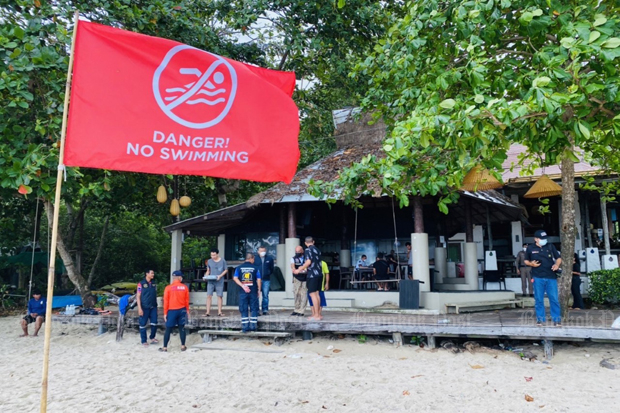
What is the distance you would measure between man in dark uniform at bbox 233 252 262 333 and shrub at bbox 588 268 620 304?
31.0 feet

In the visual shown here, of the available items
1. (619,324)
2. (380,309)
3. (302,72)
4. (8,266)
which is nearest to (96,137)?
(619,324)

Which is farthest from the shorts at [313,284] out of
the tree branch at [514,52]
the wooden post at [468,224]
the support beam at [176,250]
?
the support beam at [176,250]

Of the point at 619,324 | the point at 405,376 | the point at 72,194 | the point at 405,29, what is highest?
the point at 405,29

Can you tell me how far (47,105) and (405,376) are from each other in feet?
29.9

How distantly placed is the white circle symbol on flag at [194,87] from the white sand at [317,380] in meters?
3.78

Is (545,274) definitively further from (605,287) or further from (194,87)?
(194,87)

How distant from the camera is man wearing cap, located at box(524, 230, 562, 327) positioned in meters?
8.91

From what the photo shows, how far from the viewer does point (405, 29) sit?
8.69 meters

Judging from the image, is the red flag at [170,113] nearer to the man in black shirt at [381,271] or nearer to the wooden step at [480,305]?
the wooden step at [480,305]

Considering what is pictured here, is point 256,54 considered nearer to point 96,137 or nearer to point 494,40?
point 494,40

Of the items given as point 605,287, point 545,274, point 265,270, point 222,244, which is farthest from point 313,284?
point 605,287

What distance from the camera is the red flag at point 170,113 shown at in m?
4.64

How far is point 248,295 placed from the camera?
1030 cm

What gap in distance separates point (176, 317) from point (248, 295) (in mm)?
1514
